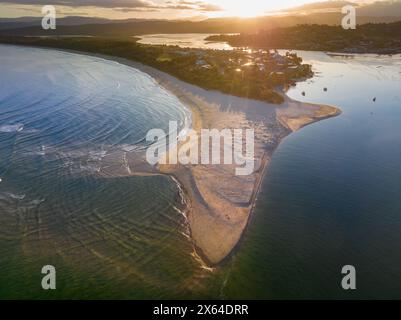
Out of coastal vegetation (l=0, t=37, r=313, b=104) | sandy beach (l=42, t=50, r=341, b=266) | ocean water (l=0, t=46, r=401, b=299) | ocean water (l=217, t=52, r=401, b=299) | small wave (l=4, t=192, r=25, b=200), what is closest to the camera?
ocean water (l=0, t=46, r=401, b=299)

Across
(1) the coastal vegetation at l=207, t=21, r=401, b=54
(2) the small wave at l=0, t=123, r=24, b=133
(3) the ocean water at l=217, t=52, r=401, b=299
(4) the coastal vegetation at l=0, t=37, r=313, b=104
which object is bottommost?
(3) the ocean water at l=217, t=52, r=401, b=299

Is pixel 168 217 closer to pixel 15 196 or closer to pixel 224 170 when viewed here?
pixel 224 170

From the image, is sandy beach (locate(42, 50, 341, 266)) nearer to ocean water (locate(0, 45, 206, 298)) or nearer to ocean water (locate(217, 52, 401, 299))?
ocean water (locate(217, 52, 401, 299))

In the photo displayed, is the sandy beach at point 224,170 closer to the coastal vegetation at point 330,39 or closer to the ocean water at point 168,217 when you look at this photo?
the ocean water at point 168,217

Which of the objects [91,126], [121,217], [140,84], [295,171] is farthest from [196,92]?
[121,217]

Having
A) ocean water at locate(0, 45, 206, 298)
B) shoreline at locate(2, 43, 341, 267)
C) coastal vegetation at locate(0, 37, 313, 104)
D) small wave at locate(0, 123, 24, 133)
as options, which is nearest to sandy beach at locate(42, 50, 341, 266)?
shoreline at locate(2, 43, 341, 267)

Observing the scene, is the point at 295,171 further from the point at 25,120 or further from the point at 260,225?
the point at 25,120
